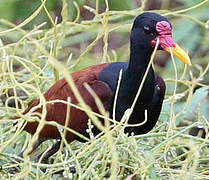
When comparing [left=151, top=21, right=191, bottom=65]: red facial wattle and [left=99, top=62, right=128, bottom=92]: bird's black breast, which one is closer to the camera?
[left=151, top=21, right=191, bottom=65]: red facial wattle

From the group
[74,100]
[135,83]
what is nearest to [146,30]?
[135,83]

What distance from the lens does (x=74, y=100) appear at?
2217mm

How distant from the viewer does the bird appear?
2172 millimetres

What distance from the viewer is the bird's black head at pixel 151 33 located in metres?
2.12

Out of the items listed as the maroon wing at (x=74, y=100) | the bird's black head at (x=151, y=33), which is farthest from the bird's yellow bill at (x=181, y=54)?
the maroon wing at (x=74, y=100)

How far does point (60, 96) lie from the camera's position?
7.36 ft

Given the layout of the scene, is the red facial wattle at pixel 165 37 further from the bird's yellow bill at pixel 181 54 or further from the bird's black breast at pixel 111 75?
the bird's black breast at pixel 111 75

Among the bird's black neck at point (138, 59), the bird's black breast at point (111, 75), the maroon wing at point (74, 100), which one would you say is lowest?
the maroon wing at point (74, 100)

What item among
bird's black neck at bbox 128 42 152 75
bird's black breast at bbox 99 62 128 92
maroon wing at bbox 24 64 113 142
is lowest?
maroon wing at bbox 24 64 113 142

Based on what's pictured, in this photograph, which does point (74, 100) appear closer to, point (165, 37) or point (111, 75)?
point (111, 75)

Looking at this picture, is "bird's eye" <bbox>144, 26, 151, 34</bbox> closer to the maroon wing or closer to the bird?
the bird

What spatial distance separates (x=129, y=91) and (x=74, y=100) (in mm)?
141

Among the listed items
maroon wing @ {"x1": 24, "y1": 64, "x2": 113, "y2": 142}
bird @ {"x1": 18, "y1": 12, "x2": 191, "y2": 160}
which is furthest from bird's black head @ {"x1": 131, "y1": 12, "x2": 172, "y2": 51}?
maroon wing @ {"x1": 24, "y1": 64, "x2": 113, "y2": 142}

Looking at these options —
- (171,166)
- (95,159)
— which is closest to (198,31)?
(171,166)
